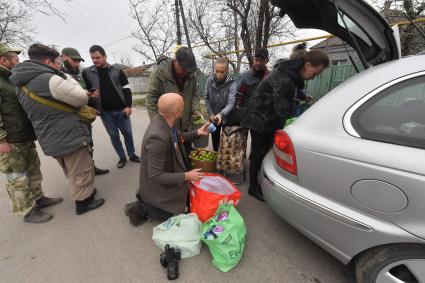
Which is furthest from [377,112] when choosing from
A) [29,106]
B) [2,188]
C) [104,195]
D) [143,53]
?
[143,53]

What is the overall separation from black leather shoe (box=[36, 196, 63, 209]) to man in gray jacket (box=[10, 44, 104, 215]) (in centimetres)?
55

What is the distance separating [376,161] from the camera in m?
1.24

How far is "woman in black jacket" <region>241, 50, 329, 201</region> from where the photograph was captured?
7.10 feet

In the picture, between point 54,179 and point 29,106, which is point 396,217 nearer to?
point 29,106

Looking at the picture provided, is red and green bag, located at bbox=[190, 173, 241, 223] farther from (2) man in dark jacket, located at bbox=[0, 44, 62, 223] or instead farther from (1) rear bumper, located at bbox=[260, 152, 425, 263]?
(2) man in dark jacket, located at bbox=[0, 44, 62, 223]

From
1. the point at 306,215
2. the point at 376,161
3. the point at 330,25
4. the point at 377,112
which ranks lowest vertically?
the point at 306,215

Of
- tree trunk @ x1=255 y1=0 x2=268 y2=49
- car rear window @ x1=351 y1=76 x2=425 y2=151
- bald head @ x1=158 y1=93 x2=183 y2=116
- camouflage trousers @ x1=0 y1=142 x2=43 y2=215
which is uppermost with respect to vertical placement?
tree trunk @ x1=255 y1=0 x2=268 y2=49

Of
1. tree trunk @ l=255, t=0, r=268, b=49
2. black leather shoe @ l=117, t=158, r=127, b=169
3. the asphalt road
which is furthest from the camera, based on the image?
tree trunk @ l=255, t=0, r=268, b=49

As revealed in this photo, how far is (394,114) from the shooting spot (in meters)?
1.37

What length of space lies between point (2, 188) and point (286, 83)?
4399mm

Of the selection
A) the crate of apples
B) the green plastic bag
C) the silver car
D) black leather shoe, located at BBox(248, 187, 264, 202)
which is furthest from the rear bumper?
the crate of apples

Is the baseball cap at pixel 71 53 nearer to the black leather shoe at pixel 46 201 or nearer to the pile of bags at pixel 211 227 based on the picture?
the black leather shoe at pixel 46 201

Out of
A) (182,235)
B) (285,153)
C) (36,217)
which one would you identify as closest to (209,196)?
(182,235)

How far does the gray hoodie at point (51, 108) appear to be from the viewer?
2131 millimetres
